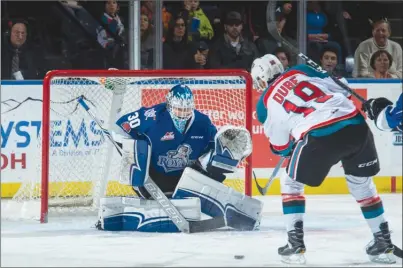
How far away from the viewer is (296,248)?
15.0 ft

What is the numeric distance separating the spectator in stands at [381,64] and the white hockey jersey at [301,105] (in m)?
2.55

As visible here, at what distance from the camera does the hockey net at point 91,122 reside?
590 centimetres

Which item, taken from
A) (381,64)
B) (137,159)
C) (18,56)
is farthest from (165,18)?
(137,159)

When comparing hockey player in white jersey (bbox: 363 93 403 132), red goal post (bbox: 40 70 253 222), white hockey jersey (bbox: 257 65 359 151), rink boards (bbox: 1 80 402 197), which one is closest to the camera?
hockey player in white jersey (bbox: 363 93 403 132)

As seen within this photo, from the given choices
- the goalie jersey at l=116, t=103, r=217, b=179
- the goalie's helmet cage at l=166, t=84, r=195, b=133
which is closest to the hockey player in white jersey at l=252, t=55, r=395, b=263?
the goalie's helmet cage at l=166, t=84, r=195, b=133

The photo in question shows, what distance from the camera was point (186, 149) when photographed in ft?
18.1

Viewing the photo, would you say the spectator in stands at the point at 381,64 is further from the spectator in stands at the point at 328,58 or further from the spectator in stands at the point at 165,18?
the spectator in stands at the point at 165,18

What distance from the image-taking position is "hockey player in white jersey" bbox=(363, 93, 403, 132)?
4.38 metres

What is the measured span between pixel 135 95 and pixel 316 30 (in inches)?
54.1

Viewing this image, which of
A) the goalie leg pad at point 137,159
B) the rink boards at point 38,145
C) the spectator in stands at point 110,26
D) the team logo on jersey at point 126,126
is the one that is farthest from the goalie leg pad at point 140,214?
the spectator in stands at point 110,26

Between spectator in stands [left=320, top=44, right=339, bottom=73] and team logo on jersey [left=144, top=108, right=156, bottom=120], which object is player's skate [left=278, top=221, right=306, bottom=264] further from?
spectator in stands [left=320, top=44, right=339, bottom=73]

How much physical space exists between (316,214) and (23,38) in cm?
204

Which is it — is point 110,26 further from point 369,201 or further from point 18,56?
point 369,201

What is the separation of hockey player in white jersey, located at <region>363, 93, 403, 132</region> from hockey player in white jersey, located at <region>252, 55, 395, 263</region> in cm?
7
